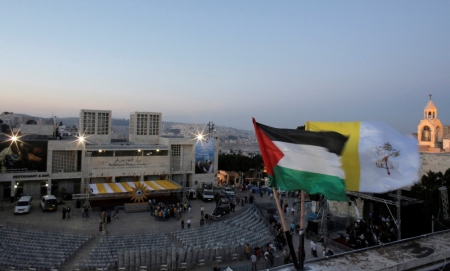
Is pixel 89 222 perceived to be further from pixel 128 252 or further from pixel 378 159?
pixel 378 159

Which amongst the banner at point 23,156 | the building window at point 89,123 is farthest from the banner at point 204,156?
the banner at point 23,156

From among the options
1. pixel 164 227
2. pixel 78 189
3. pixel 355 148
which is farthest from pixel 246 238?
pixel 78 189

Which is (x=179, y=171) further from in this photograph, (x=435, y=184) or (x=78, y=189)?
(x=435, y=184)

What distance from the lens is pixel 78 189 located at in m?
34.5

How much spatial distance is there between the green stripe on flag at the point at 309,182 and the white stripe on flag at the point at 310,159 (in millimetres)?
111

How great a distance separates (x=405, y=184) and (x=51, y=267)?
16346 millimetres

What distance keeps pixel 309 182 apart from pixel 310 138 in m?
1.19

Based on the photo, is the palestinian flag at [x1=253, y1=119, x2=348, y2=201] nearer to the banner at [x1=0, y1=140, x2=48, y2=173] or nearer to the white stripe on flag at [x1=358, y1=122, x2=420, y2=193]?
the white stripe on flag at [x1=358, y1=122, x2=420, y2=193]

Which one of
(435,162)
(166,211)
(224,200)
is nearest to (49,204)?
(166,211)

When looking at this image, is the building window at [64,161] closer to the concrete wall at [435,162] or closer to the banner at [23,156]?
the banner at [23,156]

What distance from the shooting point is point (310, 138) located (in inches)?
337

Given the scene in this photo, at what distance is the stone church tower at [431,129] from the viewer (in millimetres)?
38469

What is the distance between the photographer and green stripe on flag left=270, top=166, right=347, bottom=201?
316 inches

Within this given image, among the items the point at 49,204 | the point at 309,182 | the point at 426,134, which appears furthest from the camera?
the point at 426,134
